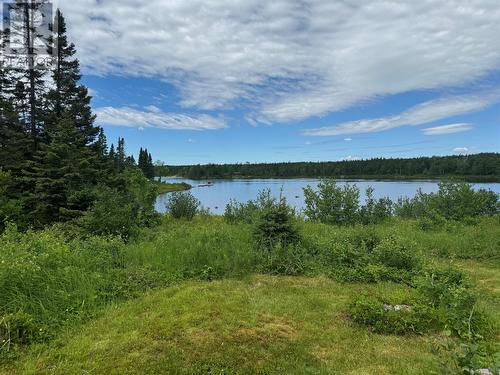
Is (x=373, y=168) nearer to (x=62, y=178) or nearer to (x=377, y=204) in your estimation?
(x=377, y=204)

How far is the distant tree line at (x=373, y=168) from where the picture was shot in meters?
48.5

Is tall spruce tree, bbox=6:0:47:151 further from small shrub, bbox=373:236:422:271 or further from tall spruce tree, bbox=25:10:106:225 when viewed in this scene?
small shrub, bbox=373:236:422:271

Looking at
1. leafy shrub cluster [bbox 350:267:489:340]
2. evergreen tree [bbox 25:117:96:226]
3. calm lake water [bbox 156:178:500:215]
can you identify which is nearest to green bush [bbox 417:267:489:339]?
leafy shrub cluster [bbox 350:267:489:340]

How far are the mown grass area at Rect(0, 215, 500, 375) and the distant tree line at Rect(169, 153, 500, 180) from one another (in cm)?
3452

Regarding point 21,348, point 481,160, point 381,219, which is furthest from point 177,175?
point 21,348

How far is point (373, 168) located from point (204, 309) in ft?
257

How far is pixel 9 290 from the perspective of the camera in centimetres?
450

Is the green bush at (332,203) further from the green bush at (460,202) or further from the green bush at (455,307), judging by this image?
the green bush at (455,307)

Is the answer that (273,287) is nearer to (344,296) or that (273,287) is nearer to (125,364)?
(344,296)

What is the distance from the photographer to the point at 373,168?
78.2 m

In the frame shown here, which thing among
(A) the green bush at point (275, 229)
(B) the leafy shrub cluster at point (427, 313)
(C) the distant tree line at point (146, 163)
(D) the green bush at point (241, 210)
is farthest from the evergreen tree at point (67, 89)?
(C) the distant tree line at point (146, 163)

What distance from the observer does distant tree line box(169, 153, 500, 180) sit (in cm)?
4845

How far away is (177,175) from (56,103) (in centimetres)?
10033

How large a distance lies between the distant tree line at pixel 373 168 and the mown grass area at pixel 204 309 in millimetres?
34518
